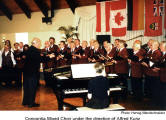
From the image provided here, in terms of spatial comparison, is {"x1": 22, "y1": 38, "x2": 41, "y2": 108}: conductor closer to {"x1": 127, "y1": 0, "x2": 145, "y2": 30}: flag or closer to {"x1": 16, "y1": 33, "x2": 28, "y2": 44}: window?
{"x1": 127, "y1": 0, "x2": 145, "y2": 30}: flag

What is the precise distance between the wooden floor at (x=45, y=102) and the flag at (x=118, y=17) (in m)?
3.10

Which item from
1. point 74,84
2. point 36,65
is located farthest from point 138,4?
point 74,84

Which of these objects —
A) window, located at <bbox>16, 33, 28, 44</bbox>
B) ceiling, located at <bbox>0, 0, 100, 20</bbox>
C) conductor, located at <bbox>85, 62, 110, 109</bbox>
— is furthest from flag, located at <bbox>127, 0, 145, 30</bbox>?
window, located at <bbox>16, 33, 28, 44</bbox>

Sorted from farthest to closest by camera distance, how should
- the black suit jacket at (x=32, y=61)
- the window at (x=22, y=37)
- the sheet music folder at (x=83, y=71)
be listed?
1. the window at (x=22, y=37)
2. the black suit jacket at (x=32, y=61)
3. the sheet music folder at (x=83, y=71)

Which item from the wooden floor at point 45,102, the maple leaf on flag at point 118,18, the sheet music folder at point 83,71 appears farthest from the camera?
the maple leaf on flag at point 118,18

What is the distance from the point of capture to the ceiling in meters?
10.4

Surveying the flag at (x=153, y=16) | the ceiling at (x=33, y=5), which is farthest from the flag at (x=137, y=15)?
the ceiling at (x=33, y=5)

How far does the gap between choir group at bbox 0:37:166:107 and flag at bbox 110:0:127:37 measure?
1819 millimetres

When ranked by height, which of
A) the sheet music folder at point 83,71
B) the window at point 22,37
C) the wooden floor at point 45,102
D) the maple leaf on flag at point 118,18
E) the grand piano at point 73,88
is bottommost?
the wooden floor at point 45,102

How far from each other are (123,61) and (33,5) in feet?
23.2

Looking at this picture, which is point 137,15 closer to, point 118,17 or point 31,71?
point 118,17

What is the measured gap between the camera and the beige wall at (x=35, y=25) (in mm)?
11423

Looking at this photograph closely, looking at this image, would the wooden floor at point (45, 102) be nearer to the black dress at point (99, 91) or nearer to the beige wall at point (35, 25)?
the black dress at point (99, 91)

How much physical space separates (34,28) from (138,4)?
6374 millimetres
